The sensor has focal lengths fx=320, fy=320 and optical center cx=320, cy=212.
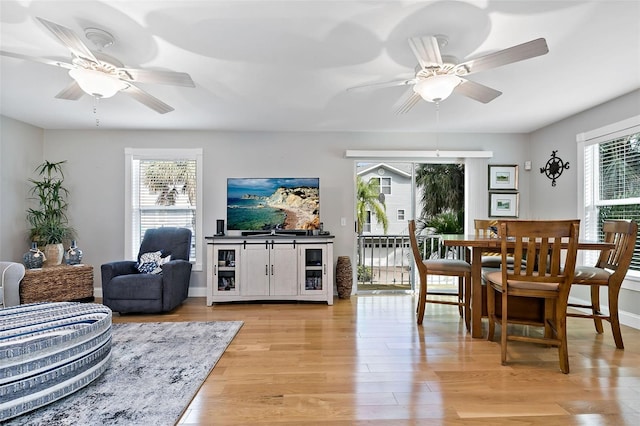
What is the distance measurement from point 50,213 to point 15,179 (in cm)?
56

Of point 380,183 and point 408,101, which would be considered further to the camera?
point 380,183

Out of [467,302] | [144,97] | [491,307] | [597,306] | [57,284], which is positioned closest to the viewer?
[144,97]

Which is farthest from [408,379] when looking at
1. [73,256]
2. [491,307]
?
[73,256]

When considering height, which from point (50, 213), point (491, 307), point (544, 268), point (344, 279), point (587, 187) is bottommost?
point (344, 279)

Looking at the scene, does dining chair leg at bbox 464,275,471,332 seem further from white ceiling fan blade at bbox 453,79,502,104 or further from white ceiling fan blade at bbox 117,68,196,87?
white ceiling fan blade at bbox 117,68,196,87

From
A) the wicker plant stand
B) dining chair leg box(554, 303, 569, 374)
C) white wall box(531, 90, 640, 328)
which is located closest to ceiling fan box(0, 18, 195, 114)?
the wicker plant stand

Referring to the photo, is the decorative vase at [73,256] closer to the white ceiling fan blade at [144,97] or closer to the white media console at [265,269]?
the white media console at [265,269]

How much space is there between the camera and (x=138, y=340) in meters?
2.77

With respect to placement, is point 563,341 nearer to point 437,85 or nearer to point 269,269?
point 437,85

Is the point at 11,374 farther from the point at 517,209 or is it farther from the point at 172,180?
the point at 517,209

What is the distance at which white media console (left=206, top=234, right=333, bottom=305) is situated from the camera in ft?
13.3

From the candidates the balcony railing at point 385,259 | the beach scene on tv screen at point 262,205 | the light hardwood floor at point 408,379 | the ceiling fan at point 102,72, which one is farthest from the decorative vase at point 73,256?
the balcony railing at point 385,259

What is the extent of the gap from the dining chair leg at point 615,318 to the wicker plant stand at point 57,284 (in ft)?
17.9

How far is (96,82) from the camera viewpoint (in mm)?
2152
